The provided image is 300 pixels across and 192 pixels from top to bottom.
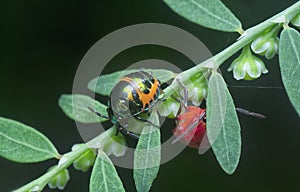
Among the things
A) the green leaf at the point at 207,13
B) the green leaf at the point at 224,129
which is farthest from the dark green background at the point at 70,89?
the green leaf at the point at 224,129

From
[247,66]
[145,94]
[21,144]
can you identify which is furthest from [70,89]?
[247,66]

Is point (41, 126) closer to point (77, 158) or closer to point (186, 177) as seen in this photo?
point (186, 177)

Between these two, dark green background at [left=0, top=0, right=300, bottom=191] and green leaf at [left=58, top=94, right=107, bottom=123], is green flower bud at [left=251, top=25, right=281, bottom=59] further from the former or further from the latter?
Result: dark green background at [left=0, top=0, right=300, bottom=191]

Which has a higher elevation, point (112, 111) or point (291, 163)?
point (112, 111)

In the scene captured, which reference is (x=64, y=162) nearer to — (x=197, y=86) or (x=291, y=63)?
(x=197, y=86)

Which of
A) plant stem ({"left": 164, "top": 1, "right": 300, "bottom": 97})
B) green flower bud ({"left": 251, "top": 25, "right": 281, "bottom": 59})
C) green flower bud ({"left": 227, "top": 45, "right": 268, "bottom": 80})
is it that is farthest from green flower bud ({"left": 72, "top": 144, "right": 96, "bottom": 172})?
green flower bud ({"left": 251, "top": 25, "right": 281, "bottom": 59})

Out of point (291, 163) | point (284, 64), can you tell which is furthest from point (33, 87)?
point (284, 64)

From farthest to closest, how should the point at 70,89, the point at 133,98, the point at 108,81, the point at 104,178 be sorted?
the point at 70,89 → the point at 108,81 → the point at 133,98 → the point at 104,178
